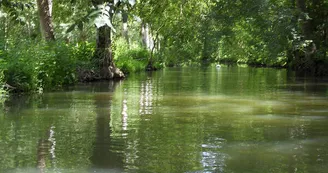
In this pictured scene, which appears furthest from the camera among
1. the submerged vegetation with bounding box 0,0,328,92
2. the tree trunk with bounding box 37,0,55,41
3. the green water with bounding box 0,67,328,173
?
the tree trunk with bounding box 37,0,55,41

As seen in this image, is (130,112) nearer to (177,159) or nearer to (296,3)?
(177,159)

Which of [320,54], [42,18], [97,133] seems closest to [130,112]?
[97,133]

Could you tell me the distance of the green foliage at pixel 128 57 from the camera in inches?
1139

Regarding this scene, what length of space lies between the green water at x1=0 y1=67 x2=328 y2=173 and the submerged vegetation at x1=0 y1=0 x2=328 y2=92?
5.89 feet

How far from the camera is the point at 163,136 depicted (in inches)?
297

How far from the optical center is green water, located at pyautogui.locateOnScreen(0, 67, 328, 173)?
5.75 m

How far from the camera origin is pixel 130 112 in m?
10.6

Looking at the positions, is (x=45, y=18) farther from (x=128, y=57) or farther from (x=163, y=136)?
(x=163, y=136)

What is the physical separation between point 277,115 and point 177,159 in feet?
15.5

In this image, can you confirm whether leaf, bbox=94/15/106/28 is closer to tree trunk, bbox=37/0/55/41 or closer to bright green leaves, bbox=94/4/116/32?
bright green leaves, bbox=94/4/116/32

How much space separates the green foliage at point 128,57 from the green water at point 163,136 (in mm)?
14318

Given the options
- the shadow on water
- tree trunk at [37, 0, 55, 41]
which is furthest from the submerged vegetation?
the shadow on water

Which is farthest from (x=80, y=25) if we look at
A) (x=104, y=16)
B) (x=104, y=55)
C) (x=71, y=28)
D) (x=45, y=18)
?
(x=104, y=55)

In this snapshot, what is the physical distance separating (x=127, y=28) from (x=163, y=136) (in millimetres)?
21235
